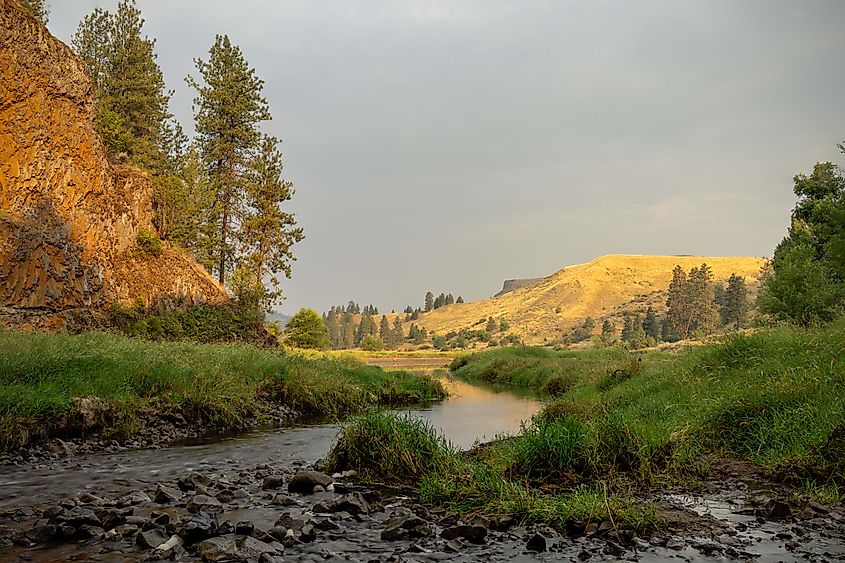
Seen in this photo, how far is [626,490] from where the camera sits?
29.9ft

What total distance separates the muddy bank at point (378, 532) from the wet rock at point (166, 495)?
2cm

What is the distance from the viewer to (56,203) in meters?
32.4

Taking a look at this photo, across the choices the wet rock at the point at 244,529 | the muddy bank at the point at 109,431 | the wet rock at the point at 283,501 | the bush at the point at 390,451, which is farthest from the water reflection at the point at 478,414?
the wet rock at the point at 244,529

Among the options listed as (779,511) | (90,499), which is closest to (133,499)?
(90,499)

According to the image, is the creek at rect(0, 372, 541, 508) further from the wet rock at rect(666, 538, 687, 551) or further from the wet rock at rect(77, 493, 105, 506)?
the wet rock at rect(666, 538, 687, 551)

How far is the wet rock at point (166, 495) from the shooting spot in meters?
9.13

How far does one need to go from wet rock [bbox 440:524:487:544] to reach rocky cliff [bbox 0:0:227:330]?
94.0 ft

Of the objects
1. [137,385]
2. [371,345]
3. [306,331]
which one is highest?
[306,331]

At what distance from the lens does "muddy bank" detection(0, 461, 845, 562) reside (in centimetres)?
678

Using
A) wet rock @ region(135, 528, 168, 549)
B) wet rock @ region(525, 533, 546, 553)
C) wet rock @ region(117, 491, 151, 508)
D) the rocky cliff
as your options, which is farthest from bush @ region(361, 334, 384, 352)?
wet rock @ region(525, 533, 546, 553)

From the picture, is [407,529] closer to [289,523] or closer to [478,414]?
[289,523]

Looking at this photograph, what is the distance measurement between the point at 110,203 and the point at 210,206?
13.3 m

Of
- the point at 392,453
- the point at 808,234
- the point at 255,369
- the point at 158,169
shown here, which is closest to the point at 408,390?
the point at 255,369

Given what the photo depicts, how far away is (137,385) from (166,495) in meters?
10.1
